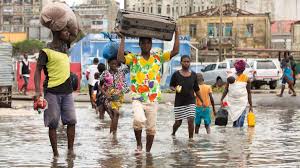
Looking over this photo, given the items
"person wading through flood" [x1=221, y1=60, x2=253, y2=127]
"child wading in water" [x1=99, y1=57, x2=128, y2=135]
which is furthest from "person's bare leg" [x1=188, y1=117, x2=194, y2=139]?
"person wading through flood" [x1=221, y1=60, x2=253, y2=127]

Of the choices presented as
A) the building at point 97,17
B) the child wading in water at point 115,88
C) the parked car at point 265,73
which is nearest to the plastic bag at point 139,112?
the child wading in water at point 115,88

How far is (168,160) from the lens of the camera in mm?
9898

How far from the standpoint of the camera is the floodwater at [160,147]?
9.66 metres

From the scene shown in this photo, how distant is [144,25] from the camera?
34.4 feet

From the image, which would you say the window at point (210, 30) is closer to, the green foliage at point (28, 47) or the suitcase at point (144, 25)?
the green foliage at point (28, 47)

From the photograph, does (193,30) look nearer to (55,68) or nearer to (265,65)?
(265,65)

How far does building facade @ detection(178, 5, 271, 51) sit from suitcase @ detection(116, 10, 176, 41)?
230ft

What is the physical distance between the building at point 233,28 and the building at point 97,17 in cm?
7009

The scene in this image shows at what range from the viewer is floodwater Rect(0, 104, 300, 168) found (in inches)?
380

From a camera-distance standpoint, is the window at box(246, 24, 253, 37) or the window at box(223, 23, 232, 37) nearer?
the window at box(246, 24, 253, 37)

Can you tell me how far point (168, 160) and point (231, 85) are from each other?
594cm

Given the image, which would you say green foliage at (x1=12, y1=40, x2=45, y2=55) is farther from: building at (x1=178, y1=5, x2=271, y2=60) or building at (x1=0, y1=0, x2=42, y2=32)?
building at (x1=0, y1=0, x2=42, y2=32)

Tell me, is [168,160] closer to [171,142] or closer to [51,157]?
[51,157]

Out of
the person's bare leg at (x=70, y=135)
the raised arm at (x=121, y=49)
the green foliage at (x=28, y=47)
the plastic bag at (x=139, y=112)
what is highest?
the raised arm at (x=121, y=49)
